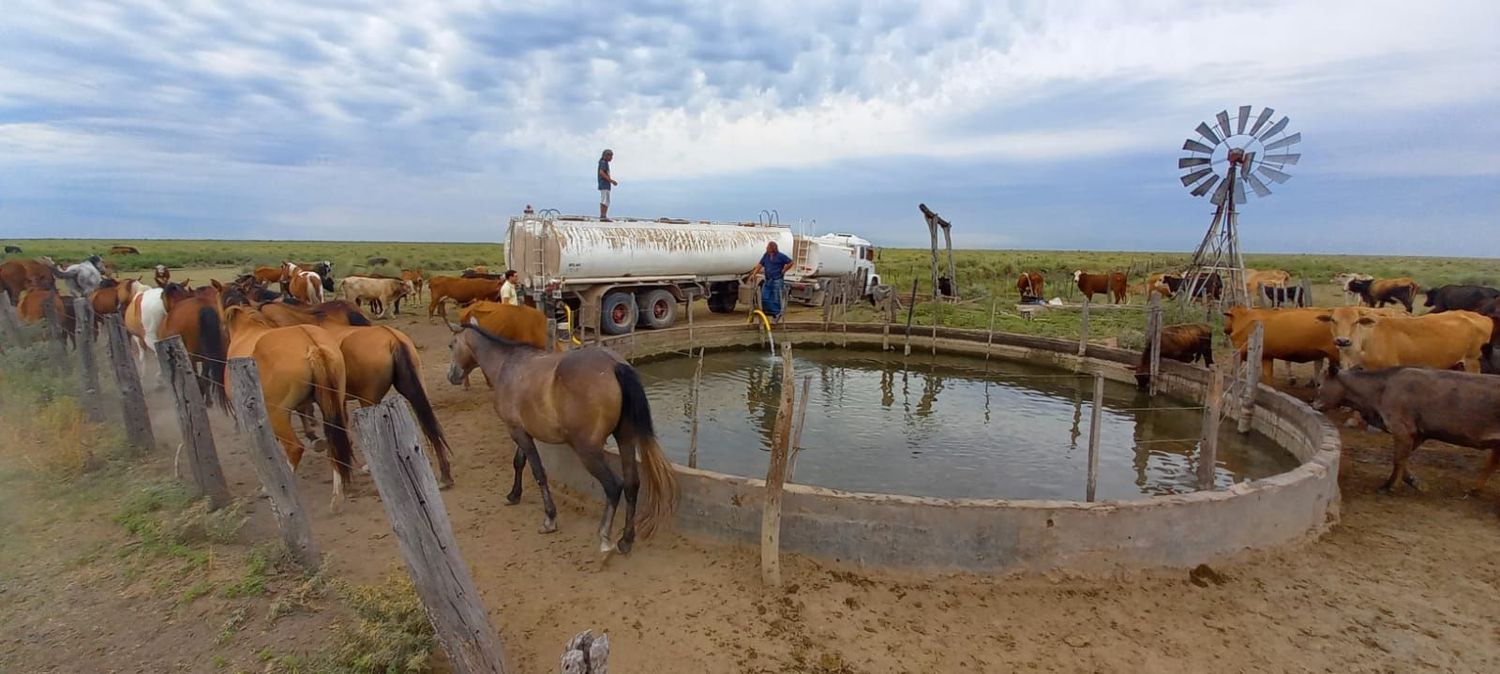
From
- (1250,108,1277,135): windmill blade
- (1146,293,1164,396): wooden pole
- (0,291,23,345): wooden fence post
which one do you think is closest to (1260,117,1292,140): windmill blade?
(1250,108,1277,135): windmill blade

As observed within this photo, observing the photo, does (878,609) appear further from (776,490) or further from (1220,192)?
(1220,192)

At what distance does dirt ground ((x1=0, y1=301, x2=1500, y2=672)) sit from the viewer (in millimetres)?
3701

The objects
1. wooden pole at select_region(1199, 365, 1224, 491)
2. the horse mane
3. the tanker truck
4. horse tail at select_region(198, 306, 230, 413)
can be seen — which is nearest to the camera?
wooden pole at select_region(1199, 365, 1224, 491)

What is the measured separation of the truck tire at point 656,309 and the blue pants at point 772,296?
211 centimetres

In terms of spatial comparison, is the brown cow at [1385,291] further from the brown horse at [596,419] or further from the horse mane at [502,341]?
the horse mane at [502,341]

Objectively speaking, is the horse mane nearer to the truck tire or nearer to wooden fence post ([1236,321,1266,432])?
wooden fence post ([1236,321,1266,432])

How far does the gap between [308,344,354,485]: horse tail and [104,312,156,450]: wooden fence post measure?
7.20ft

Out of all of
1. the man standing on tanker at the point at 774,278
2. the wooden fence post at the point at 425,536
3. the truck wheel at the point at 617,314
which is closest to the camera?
the wooden fence post at the point at 425,536

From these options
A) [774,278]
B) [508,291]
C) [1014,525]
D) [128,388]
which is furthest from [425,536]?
[774,278]

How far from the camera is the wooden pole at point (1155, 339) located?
9766 millimetres

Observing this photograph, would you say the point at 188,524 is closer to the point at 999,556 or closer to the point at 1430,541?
the point at 999,556

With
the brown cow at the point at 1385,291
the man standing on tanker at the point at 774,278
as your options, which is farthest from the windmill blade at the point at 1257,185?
the man standing on tanker at the point at 774,278

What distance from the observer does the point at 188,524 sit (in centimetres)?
458

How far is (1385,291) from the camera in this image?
16.6m
